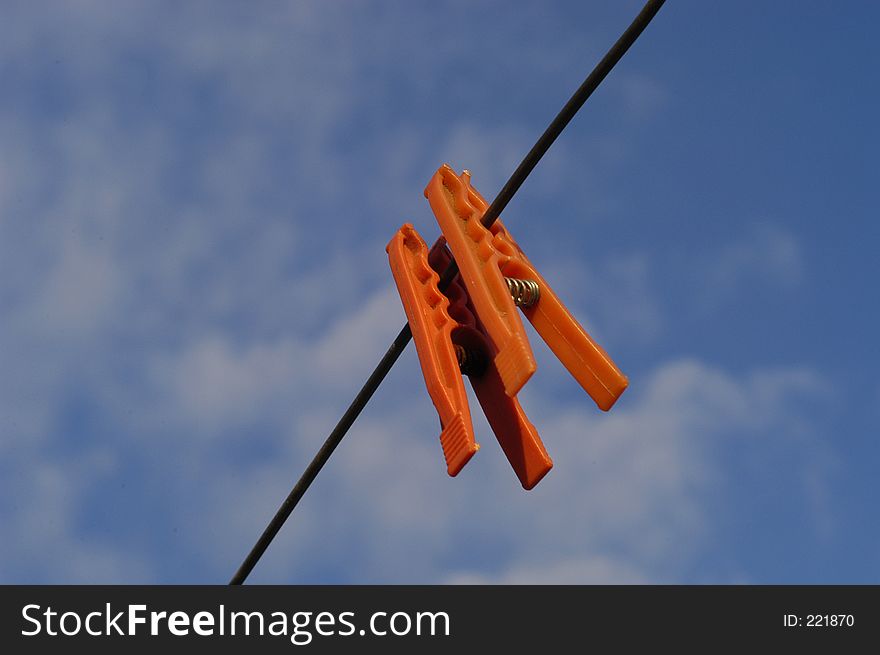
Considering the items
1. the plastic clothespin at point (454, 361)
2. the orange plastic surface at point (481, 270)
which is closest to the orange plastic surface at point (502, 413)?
the plastic clothespin at point (454, 361)

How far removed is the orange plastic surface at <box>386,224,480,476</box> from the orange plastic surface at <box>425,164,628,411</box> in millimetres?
190

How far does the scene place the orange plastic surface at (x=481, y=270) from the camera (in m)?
3.23

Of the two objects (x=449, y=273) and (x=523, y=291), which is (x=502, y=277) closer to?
(x=523, y=291)

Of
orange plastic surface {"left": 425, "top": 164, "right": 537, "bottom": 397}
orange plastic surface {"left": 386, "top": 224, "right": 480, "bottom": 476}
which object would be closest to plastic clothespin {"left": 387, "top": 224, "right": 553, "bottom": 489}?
orange plastic surface {"left": 386, "top": 224, "right": 480, "bottom": 476}

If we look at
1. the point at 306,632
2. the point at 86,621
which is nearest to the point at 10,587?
the point at 86,621

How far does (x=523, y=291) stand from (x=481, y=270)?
18 cm

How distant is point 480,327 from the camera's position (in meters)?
3.99

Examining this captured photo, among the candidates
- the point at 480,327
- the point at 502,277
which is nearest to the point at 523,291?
the point at 502,277

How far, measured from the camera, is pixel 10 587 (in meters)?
4.67

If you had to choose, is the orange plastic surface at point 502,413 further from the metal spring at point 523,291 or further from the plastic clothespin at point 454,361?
the metal spring at point 523,291

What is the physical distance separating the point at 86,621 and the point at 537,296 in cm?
239

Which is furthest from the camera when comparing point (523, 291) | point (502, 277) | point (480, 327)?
point (480, 327)

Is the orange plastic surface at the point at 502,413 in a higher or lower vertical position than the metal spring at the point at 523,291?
lower

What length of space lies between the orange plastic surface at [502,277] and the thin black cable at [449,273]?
15cm
